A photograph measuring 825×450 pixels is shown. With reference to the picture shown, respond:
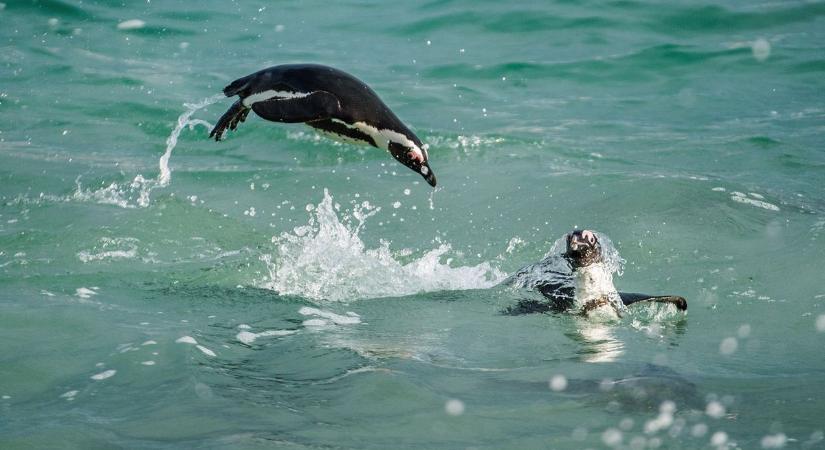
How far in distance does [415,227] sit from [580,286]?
262cm

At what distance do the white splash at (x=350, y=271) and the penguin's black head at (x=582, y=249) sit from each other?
0.84m

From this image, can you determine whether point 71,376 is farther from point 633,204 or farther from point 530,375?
point 633,204

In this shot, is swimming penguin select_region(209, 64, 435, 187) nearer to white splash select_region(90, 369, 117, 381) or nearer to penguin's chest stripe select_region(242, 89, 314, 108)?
penguin's chest stripe select_region(242, 89, 314, 108)

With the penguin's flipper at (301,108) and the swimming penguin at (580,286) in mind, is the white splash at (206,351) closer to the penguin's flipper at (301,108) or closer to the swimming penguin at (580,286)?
the penguin's flipper at (301,108)

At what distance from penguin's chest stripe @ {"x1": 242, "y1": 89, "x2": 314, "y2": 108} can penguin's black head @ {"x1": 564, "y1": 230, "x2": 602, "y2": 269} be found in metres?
2.22

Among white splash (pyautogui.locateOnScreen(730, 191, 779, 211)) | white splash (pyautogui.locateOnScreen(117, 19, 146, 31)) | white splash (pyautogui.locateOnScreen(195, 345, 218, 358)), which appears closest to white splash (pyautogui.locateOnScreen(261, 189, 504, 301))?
white splash (pyautogui.locateOnScreen(195, 345, 218, 358))

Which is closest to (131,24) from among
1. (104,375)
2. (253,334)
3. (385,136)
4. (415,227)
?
(415,227)

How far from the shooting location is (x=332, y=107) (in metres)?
5.47

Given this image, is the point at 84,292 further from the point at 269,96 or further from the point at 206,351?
the point at 269,96

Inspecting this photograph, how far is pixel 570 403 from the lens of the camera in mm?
4871

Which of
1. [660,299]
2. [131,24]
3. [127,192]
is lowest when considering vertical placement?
[660,299]

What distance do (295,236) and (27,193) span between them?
110 inches

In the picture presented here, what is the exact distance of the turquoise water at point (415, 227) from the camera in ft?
15.7

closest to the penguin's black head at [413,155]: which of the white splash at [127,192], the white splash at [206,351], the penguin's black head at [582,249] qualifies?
the white splash at [206,351]
